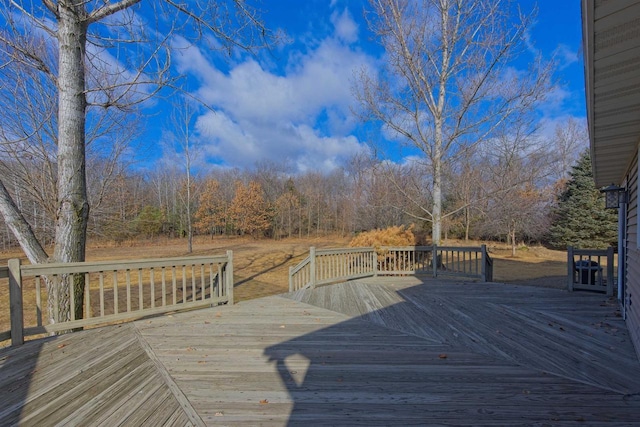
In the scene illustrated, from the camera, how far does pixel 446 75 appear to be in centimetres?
896

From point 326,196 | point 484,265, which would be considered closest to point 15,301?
point 484,265

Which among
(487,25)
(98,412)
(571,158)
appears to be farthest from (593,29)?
(571,158)

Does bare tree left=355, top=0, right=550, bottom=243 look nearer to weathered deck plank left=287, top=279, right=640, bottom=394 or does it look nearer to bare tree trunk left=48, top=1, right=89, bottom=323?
weathered deck plank left=287, top=279, right=640, bottom=394

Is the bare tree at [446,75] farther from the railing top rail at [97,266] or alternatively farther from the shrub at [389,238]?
the railing top rail at [97,266]

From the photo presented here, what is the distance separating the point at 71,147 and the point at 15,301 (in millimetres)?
2087

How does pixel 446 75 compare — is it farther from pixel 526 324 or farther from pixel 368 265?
pixel 526 324

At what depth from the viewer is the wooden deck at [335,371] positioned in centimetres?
192

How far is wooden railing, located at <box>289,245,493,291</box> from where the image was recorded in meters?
6.50

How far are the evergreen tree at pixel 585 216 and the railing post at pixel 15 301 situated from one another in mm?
24072

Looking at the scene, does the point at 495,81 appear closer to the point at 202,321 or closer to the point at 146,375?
the point at 202,321

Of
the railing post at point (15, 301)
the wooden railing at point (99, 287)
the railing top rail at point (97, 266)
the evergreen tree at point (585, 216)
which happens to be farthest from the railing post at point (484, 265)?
the evergreen tree at point (585, 216)

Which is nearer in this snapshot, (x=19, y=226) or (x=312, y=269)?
(x=19, y=226)

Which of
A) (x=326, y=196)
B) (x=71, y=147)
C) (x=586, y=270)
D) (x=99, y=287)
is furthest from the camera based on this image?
(x=326, y=196)

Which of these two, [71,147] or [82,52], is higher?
[82,52]
